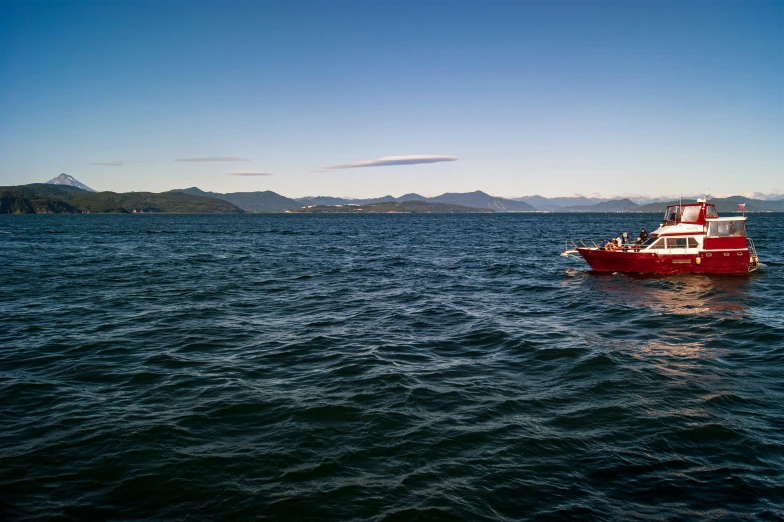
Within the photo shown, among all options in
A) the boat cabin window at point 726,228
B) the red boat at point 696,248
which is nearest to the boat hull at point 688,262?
the red boat at point 696,248

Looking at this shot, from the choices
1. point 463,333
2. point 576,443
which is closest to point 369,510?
point 576,443

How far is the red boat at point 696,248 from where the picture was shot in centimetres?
3581

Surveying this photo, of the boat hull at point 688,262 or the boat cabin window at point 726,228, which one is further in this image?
the boat hull at point 688,262

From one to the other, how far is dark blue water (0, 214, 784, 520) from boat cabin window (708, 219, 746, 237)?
→ 10.4m

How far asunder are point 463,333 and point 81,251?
5551 centimetres

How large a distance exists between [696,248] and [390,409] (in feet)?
110

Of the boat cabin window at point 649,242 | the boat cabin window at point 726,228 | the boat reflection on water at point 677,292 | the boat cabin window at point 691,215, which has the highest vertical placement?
the boat cabin window at point 691,215

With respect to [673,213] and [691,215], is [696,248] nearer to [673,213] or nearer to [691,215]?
[691,215]

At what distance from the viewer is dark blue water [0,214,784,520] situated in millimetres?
8812

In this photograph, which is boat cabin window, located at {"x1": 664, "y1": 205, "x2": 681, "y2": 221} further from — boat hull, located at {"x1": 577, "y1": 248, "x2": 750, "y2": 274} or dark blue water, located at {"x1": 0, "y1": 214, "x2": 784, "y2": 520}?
dark blue water, located at {"x1": 0, "y1": 214, "x2": 784, "y2": 520}

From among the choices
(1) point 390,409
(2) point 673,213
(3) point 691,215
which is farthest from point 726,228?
(1) point 390,409

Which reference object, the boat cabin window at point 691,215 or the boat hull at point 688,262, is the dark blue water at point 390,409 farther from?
the boat cabin window at point 691,215

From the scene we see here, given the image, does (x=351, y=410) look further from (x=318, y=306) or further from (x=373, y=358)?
(x=318, y=306)

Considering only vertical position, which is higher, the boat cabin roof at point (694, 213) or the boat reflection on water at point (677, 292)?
the boat cabin roof at point (694, 213)
